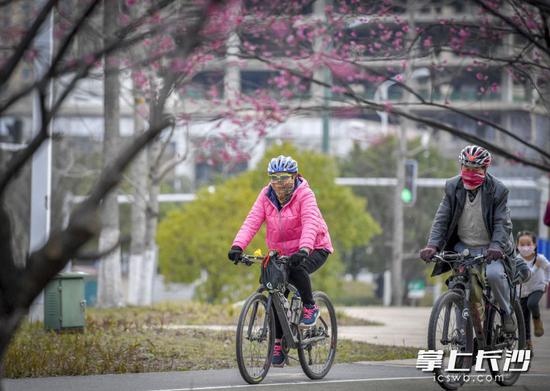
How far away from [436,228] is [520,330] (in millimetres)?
1046

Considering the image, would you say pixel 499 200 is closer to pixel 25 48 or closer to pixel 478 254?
pixel 478 254

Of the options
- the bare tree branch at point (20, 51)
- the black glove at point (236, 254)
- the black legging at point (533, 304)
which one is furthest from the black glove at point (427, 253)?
the bare tree branch at point (20, 51)

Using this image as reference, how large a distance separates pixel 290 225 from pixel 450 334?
1728 millimetres

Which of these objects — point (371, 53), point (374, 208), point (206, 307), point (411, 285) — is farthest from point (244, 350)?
point (374, 208)

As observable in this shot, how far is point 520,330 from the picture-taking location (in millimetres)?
9492

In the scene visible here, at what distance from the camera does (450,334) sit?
8734mm

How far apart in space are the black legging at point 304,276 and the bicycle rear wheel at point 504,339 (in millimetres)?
1460

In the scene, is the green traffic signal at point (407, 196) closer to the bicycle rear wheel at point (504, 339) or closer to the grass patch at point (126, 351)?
the grass patch at point (126, 351)

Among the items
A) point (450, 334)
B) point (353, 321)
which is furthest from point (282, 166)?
point (353, 321)

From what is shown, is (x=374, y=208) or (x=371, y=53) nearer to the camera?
(x=371, y=53)

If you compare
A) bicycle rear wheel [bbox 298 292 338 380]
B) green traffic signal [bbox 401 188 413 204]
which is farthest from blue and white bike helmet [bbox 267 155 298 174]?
green traffic signal [bbox 401 188 413 204]

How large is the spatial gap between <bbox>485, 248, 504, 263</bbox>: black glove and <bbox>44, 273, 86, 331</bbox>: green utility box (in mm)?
6140

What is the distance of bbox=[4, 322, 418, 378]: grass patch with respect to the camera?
10.5m

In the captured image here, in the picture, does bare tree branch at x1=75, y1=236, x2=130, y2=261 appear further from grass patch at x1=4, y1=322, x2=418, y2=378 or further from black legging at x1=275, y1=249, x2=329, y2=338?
grass patch at x1=4, y1=322, x2=418, y2=378
